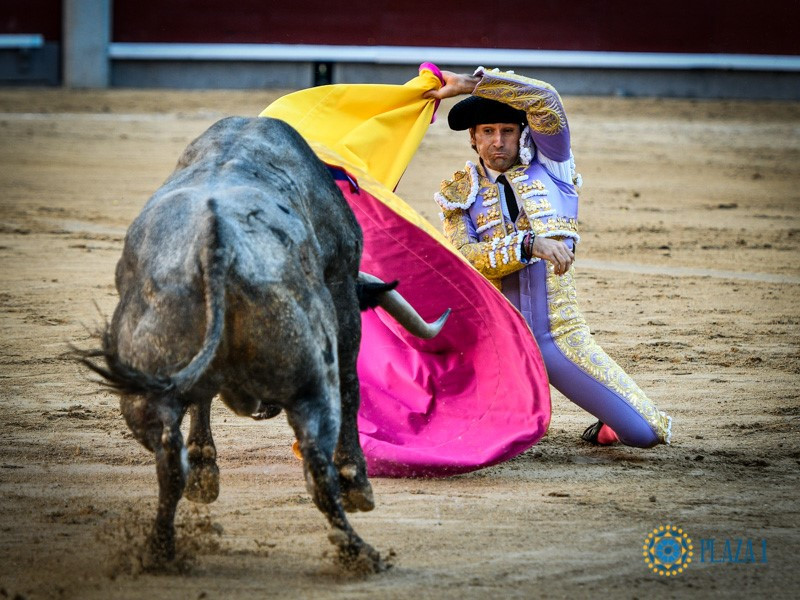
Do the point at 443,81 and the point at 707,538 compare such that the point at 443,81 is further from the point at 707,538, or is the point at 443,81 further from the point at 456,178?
the point at 707,538

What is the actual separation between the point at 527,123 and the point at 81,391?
1.67 metres

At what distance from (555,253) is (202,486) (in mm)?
1137

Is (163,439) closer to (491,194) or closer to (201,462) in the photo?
(201,462)

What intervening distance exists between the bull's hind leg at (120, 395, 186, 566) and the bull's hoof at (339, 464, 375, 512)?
0.42 m

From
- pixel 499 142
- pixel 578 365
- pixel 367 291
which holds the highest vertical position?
pixel 499 142

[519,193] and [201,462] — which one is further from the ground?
[519,193]

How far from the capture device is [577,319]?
3.43 m

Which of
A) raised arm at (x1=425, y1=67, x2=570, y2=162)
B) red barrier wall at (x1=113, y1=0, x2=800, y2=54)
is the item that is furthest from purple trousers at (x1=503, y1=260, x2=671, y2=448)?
red barrier wall at (x1=113, y1=0, x2=800, y2=54)

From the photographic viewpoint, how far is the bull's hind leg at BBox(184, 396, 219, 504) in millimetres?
2689

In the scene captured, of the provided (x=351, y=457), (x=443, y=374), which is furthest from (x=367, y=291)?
(x=443, y=374)

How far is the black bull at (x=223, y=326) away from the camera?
2.18m

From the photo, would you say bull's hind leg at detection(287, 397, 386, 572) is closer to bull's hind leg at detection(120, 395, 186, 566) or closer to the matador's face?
bull's hind leg at detection(120, 395, 186, 566)

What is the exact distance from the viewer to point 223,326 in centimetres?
216

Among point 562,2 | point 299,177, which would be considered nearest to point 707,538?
point 299,177
